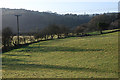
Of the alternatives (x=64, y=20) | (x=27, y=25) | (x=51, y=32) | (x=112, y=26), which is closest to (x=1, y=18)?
(x=27, y=25)

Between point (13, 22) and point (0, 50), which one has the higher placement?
point (13, 22)

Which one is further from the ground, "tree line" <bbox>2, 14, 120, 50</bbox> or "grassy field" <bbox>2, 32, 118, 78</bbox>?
"tree line" <bbox>2, 14, 120, 50</bbox>

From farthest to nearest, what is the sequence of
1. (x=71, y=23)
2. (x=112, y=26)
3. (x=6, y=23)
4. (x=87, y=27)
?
(x=71, y=23), (x=6, y=23), (x=87, y=27), (x=112, y=26)

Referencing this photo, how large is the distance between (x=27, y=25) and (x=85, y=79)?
11501cm

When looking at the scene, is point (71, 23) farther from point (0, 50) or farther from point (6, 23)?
point (0, 50)

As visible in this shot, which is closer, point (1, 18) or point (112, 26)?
point (112, 26)

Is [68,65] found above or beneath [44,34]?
beneath

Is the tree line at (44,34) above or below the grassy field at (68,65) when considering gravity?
above

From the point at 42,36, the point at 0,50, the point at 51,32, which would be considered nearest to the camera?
the point at 0,50

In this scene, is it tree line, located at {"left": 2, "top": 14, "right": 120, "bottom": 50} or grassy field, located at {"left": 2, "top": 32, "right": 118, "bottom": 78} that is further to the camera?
tree line, located at {"left": 2, "top": 14, "right": 120, "bottom": 50}

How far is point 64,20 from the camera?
13662 centimetres

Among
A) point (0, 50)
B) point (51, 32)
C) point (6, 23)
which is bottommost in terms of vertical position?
point (0, 50)

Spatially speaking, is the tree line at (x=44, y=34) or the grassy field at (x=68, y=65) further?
the tree line at (x=44, y=34)

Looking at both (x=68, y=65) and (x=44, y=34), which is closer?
(x=68, y=65)
